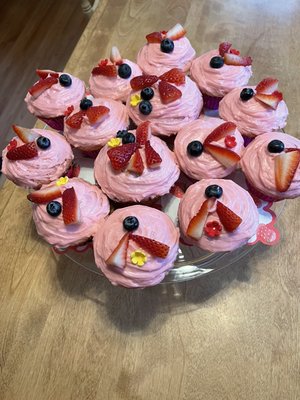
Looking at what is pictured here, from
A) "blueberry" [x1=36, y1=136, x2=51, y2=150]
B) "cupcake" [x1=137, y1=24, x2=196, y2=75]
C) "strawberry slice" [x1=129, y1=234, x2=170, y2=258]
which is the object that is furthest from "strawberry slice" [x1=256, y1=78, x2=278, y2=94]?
"blueberry" [x1=36, y1=136, x2=51, y2=150]

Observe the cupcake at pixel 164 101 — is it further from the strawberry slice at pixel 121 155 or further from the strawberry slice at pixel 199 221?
the strawberry slice at pixel 199 221

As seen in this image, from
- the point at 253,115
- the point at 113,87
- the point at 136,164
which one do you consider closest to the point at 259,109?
the point at 253,115

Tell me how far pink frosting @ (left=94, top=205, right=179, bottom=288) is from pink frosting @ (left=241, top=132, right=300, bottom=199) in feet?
1.26

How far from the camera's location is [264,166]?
1.52m

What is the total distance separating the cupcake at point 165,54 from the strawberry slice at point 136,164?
22.8 inches

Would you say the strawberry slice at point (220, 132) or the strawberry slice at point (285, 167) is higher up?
the strawberry slice at point (220, 132)

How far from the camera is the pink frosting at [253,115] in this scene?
165cm

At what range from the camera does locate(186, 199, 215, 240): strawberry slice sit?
139 centimetres

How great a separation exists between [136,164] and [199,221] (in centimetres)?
34

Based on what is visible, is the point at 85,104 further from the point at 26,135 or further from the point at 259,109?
the point at 259,109

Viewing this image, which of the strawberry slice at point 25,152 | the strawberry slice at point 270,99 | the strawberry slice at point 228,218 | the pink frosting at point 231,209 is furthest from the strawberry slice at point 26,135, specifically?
the strawberry slice at point 270,99

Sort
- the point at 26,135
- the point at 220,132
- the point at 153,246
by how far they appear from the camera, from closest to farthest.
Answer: the point at 153,246 < the point at 220,132 < the point at 26,135

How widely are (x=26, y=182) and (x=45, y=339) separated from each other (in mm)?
659

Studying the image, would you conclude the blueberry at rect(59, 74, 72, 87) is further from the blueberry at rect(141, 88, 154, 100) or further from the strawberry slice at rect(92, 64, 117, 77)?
the blueberry at rect(141, 88, 154, 100)
